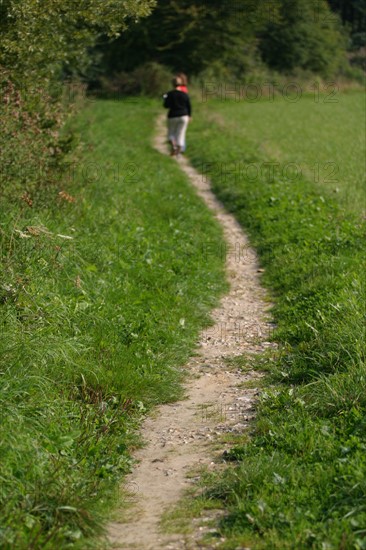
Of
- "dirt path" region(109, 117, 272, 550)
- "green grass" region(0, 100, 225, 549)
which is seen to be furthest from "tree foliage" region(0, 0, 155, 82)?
"dirt path" region(109, 117, 272, 550)

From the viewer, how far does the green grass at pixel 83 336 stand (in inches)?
197

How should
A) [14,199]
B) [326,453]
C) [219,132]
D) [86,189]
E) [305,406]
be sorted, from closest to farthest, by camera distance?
[326,453]
[305,406]
[14,199]
[86,189]
[219,132]

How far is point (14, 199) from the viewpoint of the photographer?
10242mm

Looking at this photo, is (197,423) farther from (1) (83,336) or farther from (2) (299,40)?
(2) (299,40)

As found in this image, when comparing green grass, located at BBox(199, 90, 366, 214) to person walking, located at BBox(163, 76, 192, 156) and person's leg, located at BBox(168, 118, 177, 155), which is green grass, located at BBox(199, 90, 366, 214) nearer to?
person walking, located at BBox(163, 76, 192, 156)

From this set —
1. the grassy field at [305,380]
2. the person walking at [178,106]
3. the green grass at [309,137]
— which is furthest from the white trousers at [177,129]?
the grassy field at [305,380]

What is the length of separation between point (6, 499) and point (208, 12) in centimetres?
4326

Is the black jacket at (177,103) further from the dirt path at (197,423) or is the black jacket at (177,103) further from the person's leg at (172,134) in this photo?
the dirt path at (197,423)

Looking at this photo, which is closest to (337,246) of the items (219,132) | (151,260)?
(151,260)

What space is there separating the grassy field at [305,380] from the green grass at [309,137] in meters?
0.27

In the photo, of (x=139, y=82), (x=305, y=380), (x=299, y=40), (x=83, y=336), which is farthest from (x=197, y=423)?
(x=299, y=40)

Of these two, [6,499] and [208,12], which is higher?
[208,12]

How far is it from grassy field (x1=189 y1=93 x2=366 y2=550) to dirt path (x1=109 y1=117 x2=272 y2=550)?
22cm

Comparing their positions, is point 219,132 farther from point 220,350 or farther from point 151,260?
point 220,350
